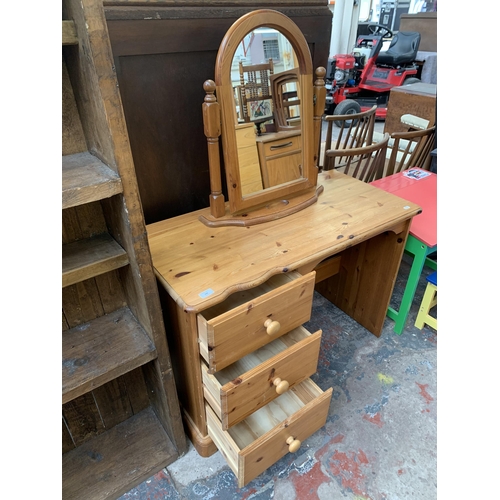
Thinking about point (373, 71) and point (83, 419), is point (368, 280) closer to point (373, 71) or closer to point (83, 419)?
point (83, 419)

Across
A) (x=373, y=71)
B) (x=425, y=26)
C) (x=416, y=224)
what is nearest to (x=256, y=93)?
(x=416, y=224)

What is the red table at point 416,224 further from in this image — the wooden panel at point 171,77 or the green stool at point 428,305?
the wooden panel at point 171,77

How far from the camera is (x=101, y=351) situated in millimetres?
976

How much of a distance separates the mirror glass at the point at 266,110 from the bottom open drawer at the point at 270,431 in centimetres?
68

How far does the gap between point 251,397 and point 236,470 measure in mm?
220

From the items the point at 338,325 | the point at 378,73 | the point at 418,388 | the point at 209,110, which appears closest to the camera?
the point at 209,110

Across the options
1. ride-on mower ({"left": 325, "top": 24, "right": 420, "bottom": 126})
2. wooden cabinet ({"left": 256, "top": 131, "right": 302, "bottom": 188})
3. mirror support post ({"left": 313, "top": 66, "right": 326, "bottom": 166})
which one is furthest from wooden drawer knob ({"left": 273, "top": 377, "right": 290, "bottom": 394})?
ride-on mower ({"left": 325, "top": 24, "right": 420, "bottom": 126})

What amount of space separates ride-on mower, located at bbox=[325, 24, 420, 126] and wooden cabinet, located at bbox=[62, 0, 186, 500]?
442cm

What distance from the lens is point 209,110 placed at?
3.29ft

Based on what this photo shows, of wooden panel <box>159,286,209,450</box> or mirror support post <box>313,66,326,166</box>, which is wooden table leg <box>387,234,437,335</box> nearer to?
mirror support post <box>313,66,326,166</box>

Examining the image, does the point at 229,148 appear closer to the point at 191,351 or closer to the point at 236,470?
the point at 191,351

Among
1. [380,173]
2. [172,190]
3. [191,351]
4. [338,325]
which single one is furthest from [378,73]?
[191,351]

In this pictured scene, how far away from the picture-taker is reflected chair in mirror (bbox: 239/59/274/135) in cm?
109

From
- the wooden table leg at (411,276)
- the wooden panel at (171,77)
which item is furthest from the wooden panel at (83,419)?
the wooden table leg at (411,276)
